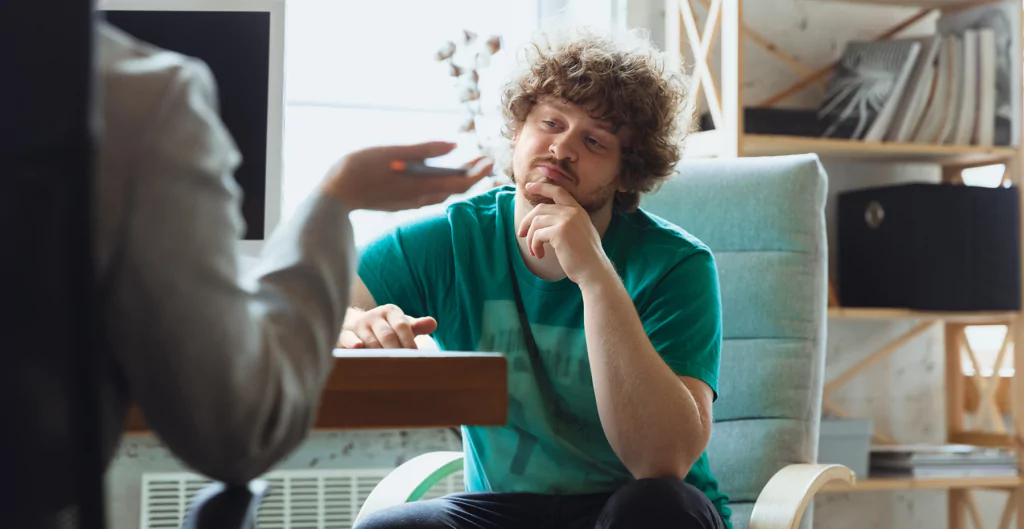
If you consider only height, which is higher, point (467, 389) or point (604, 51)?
point (604, 51)

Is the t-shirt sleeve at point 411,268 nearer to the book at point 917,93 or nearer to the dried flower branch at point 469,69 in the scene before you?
the dried flower branch at point 469,69

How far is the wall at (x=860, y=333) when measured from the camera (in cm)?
261

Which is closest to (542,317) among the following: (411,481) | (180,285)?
(411,481)

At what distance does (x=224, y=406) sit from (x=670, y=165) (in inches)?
47.2

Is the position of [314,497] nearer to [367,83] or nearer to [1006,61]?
[367,83]

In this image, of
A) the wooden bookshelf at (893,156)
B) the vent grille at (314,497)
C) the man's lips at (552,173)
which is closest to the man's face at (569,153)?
the man's lips at (552,173)

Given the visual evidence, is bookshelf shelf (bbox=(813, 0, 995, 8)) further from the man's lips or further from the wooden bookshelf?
the man's lips

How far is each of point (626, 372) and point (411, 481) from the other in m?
0.44

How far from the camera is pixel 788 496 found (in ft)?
4.64

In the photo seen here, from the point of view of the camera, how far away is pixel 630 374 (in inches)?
49.6

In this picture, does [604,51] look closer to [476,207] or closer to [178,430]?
[476,207]

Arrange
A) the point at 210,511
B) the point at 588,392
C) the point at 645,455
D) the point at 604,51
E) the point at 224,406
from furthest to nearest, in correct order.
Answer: the point at 604,51, the point at 588,392, the point at 645,455, the point at 210,511, the point at 224,406

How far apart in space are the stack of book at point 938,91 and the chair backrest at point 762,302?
2.21 ft

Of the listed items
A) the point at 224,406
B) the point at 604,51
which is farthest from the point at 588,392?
the point at 224,406
